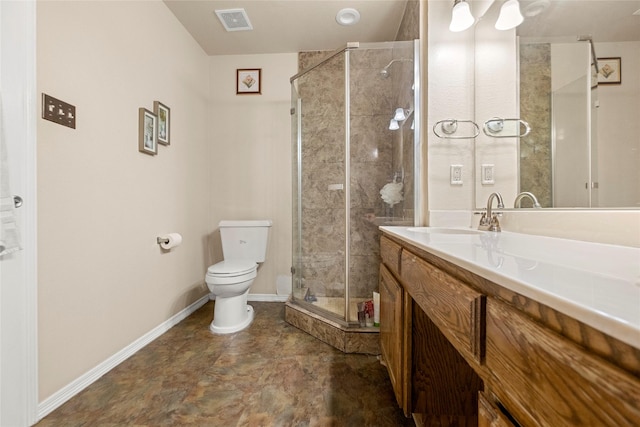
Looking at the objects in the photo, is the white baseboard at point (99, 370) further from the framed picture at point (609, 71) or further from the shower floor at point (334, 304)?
the framed picture at point (609, 71)

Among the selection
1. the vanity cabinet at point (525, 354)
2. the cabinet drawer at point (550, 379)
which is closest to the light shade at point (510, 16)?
the vanity cabinet at point (525, 354)

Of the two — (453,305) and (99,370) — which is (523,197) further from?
(99,370)

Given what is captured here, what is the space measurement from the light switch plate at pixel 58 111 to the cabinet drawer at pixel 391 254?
164 centimetres

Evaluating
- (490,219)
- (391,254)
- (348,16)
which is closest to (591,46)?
(490,219)

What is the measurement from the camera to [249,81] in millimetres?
2646

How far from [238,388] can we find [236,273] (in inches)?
29.5

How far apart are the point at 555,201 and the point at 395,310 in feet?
2.57

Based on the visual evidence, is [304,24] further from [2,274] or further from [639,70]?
[2,274]

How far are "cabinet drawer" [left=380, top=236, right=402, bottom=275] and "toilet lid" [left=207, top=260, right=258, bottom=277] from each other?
109cm

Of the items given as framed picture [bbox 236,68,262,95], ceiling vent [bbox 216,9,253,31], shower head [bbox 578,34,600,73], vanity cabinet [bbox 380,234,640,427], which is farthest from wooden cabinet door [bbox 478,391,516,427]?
framed picture [bbox 236,68,262,95]

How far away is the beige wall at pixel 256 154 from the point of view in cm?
263

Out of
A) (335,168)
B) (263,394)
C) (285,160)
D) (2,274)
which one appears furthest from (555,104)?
(2,274)

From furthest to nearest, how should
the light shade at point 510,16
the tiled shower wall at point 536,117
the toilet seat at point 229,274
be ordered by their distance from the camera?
the toilet seat at point 229,274 < the light shade at point 510,16 < the tiled shower wall at point 536,117

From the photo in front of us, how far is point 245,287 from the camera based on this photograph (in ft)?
6.54
